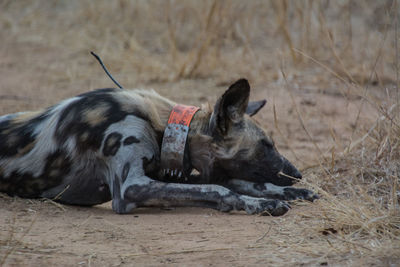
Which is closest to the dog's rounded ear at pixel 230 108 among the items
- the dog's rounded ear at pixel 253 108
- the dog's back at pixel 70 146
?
the dog's back at pixel 70 146

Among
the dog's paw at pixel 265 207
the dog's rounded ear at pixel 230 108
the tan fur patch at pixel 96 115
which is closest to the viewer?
the dog's paw at pixel 265 207

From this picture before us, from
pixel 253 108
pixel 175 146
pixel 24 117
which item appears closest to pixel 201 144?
pixel 175 146

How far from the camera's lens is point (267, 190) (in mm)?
3408

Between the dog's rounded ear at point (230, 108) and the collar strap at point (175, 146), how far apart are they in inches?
6.2

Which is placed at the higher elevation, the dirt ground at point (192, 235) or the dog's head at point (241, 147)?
the dog's head at point (241, 147)

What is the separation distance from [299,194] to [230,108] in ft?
2.02

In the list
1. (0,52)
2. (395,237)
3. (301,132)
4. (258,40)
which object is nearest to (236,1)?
(258,40)

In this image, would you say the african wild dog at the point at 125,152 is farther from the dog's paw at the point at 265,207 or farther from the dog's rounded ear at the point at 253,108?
the dog's rounded ear at the point at 253,108

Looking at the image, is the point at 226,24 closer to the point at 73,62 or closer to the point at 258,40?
the point at 258,40

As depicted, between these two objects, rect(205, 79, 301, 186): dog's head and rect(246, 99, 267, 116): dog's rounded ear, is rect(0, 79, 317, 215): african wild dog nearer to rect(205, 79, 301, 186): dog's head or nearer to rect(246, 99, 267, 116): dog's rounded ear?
rect(205, 79, 301, 186): dog's head

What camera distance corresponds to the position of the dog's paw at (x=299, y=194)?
330 centimetres

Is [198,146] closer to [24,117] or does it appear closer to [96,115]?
[96,115]

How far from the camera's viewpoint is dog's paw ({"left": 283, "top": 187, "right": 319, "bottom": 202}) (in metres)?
3.30

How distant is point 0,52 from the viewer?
809 cm
